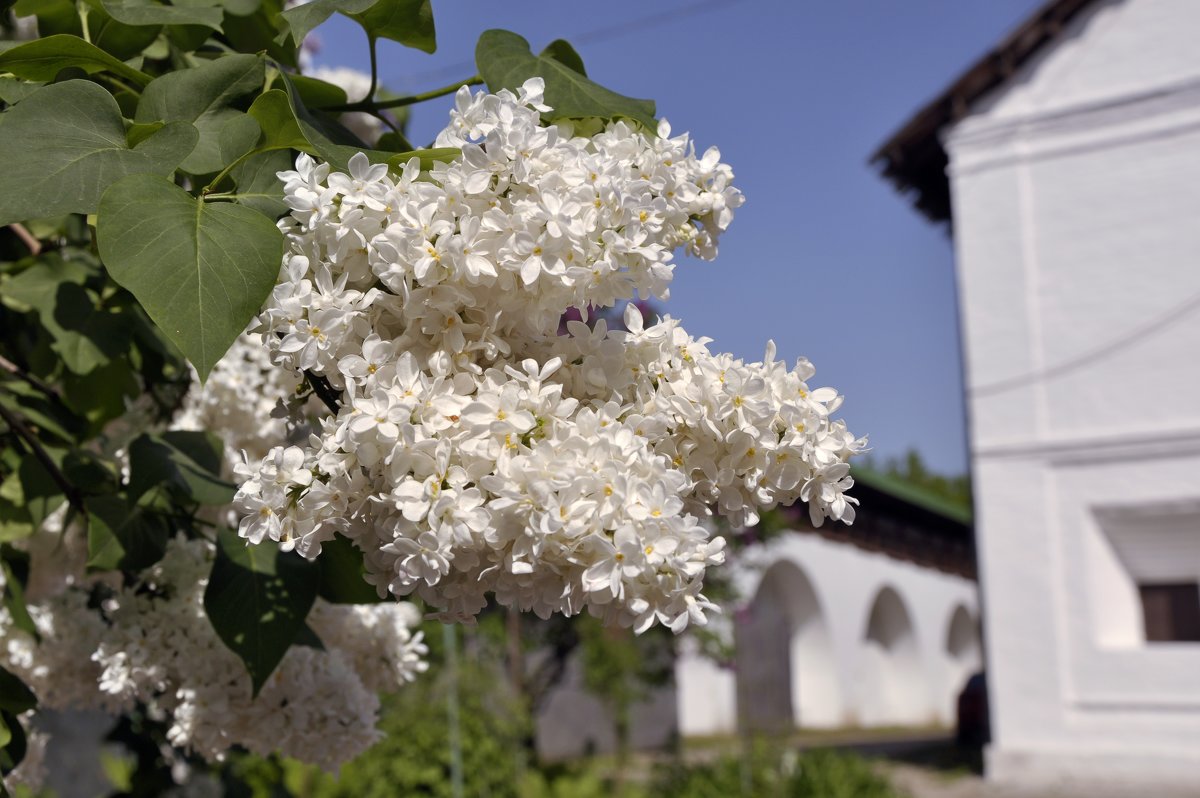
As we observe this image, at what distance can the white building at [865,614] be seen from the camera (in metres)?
17.3

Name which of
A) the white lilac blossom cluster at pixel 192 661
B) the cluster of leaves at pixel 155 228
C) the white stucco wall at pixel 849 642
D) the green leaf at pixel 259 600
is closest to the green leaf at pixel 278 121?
the cluster of leaves at pixel 155 228

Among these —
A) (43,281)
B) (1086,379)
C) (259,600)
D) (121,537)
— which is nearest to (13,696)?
(121,537)

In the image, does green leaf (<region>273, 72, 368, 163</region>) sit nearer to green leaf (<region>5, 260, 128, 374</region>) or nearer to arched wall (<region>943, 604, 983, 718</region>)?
green leaf (<region>5, 260, 128, 374</region>)

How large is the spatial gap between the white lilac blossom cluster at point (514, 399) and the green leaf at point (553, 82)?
8cm

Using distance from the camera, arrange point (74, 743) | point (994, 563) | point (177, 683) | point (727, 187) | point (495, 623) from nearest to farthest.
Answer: point (727, 187), point (177, 683), point (74, 743), point (495, 623), point (994, 563)

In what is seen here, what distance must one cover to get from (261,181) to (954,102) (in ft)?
35.7

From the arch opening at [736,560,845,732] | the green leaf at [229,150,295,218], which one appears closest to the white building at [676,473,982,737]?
the arch opening at [736,560,845,732]

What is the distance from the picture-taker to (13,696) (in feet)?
4.68

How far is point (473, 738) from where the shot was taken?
24.3 ft

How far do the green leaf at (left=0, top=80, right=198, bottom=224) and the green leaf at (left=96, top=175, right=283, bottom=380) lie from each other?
6 centimetres

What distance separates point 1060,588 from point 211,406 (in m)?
9.44

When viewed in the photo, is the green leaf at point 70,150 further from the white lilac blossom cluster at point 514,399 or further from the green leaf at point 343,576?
the green leaf at point 343,576

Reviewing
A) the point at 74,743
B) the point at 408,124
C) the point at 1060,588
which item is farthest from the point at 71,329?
the point at 1060,588

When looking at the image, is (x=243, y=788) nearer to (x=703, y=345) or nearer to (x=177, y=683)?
(x=177, y=683)
